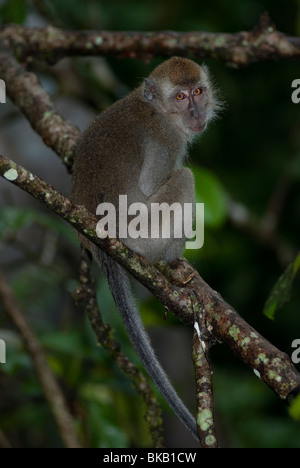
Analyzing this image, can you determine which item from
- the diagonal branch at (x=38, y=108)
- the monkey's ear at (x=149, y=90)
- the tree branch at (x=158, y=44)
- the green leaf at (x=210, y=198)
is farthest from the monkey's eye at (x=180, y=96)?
the diagonal branch at (x=38, y=108)

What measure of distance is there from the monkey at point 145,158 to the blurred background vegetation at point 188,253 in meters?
0.42

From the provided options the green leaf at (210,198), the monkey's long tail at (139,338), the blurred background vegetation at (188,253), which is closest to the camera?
the monkey's long tail at (139,338)

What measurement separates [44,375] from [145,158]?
1410mm

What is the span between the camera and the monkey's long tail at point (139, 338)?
2.71 metres

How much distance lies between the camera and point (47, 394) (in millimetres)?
3854

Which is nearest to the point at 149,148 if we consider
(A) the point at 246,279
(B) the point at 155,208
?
(B) the point at 155,208

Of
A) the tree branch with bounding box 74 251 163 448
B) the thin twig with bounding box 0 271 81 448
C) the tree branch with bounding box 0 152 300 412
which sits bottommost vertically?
the thin twig with bounding box 0 271 81 448

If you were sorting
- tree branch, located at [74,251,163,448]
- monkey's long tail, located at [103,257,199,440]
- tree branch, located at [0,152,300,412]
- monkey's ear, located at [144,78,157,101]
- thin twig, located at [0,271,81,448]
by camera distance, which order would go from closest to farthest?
tree branch, located at [0,152,300,412] → monkey's long tail, located at [103,257,199,440] → tree branch, located at [74,251,163,448] → thin twig, located at [0,271,81,448] → monkey's ear, located at [144,78,157,101]

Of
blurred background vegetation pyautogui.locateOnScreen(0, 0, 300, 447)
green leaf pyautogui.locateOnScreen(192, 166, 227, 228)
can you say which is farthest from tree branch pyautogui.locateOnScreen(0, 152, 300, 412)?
blurred background vegetation pyautogui.locateOnScreen(0, 0, 300, 447)

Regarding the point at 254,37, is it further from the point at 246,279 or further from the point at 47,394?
the point at 246,279

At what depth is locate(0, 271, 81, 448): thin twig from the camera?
368cm

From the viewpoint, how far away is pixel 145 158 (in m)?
3.57

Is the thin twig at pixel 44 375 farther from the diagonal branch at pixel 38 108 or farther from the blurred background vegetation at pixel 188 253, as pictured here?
the diagonal branch at pixel 38 108

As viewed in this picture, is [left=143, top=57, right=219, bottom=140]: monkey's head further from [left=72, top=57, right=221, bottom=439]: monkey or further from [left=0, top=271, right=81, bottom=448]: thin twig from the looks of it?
[left=0, top=271, right=81, bottom=448]: thin twig
